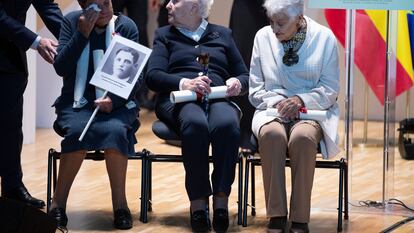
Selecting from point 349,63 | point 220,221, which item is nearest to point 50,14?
point 220,221

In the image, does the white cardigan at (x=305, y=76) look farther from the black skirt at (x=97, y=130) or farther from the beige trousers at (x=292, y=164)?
the black skirt at (x=97, y=130)

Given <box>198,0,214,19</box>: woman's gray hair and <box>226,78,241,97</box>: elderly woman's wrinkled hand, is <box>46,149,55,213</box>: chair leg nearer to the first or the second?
<box>226,78,241,97</box>: elderly woman's wrinkled hand

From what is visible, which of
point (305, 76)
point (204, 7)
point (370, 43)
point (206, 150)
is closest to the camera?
point (206, 150)

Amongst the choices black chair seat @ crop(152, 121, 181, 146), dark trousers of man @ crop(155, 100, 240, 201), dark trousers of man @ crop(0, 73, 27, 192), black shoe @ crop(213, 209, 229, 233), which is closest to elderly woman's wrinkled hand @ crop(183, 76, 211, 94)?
dark trousers of man @ crop(155, 100, 240, 201)

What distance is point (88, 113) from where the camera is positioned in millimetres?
4707

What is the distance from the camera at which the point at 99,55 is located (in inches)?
188

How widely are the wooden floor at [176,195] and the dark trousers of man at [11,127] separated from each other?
35 cm

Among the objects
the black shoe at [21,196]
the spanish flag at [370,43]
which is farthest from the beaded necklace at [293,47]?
the spanish flag at [370,43]

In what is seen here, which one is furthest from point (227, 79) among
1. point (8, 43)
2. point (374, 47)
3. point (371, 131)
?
point (371, 131)

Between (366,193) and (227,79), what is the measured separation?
1.22m

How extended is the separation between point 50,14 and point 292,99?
1.39 metres

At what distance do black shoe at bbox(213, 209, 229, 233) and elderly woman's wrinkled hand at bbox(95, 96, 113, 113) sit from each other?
2.36 feet

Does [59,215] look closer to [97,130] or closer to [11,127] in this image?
[97,130]

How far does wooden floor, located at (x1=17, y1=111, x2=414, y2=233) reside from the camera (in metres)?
4.79
